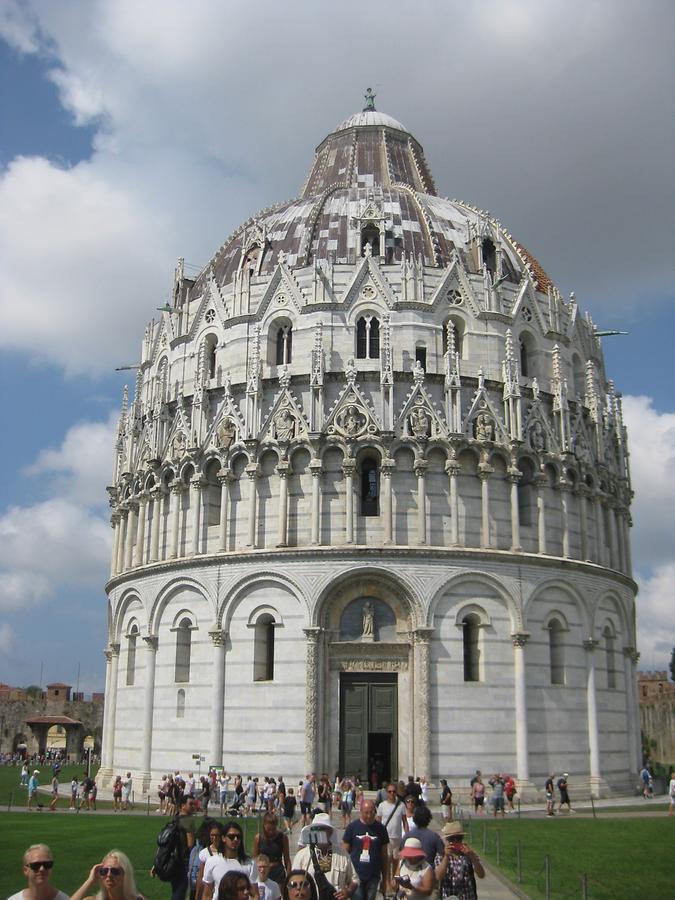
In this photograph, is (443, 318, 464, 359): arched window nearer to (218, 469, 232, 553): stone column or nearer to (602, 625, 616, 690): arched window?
(218, 469, 232, 553): stone column

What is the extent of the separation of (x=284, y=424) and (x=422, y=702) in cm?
1255

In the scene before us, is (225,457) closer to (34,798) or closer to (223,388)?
(223,388)

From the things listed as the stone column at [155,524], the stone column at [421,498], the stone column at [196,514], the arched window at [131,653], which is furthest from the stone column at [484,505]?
the arched window at [131,653]

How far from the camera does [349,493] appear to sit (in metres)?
38.6

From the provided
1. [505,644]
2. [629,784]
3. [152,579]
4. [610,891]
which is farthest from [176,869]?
[629,784]

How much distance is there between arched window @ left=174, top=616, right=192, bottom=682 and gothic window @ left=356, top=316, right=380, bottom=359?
1372 cm

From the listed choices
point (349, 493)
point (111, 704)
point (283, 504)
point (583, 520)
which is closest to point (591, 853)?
point (349, 493)

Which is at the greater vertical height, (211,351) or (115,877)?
(211,351)

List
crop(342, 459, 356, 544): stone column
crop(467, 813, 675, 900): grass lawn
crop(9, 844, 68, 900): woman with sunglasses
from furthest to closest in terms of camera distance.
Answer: crop(342, 459, 356, 544): stone column
crop(467, 813, 675, 900): grass lawn
crop(9, 844, 68, 900): woman with sunglasses

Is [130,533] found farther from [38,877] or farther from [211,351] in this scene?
[38,877]

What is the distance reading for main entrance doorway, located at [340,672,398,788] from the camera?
3694 centimetres

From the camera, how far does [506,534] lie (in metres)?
40.0

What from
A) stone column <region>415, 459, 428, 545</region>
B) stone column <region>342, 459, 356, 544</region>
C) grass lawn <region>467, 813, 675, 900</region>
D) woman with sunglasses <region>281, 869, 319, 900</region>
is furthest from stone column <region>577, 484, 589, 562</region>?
woman with sunglasses <region>281, 869, 319, 900</region>

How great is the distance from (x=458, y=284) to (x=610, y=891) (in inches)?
1175
